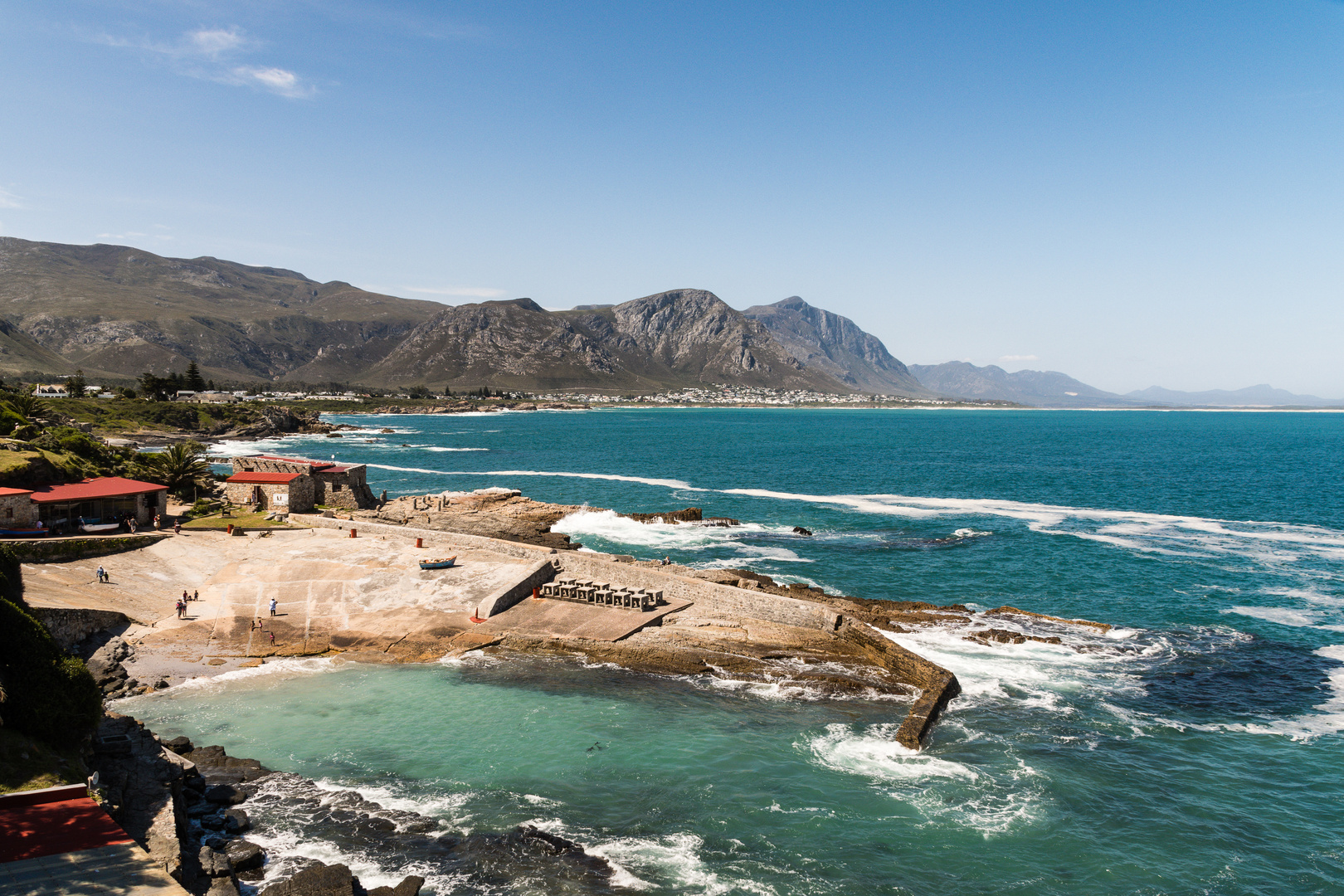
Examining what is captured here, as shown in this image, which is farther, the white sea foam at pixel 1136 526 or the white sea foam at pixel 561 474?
the white sea foam at pixel 561 474

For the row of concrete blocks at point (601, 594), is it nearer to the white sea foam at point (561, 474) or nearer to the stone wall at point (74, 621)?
the stone wall at point (74, 621)

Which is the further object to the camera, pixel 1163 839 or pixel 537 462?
pixel 537 462

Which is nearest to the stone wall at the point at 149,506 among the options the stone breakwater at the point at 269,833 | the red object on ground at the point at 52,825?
the stone breakwater at the point at 269,833

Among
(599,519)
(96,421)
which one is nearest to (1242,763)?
(599,519)

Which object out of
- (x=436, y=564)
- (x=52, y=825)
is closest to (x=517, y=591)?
(x=436, y=564)

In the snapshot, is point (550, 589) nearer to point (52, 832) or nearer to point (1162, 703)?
point (52, 832)

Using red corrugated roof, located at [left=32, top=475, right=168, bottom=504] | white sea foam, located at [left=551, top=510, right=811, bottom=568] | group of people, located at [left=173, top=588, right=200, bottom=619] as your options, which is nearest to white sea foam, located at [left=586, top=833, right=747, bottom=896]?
group of people, located at [left=173, top=588, right=200, bottom=619]
